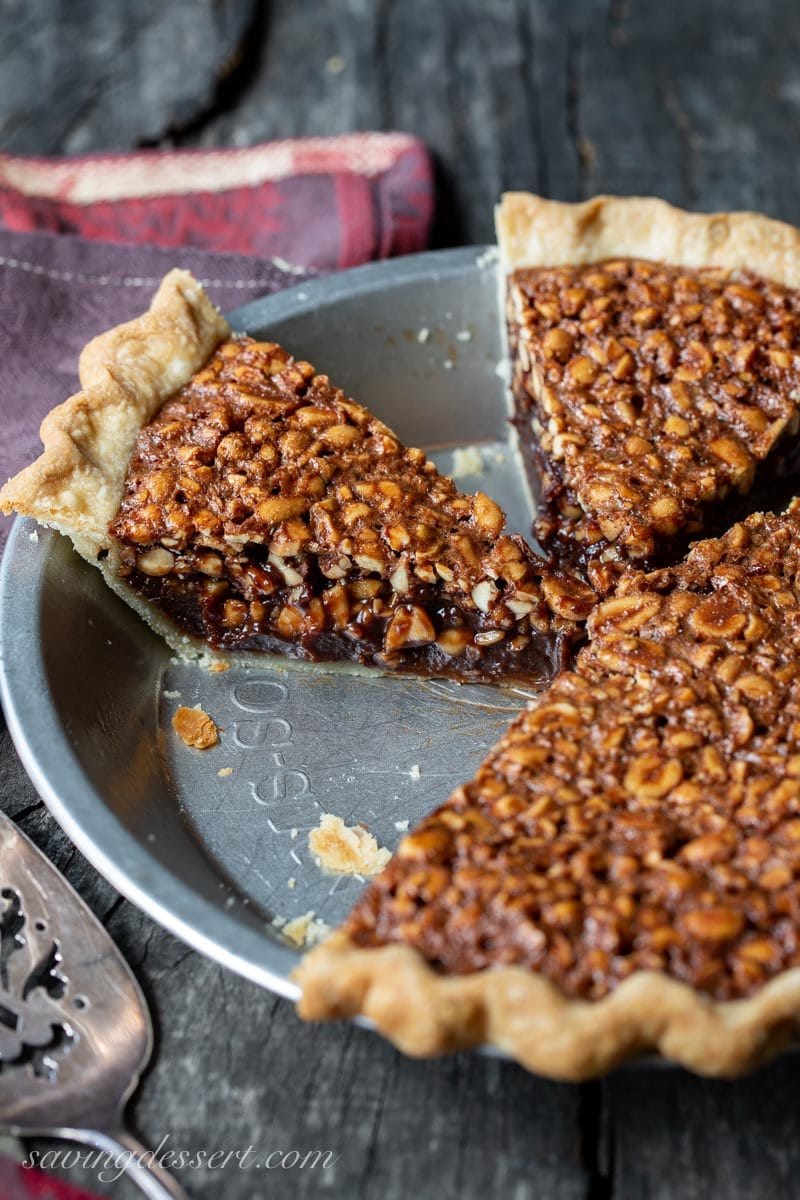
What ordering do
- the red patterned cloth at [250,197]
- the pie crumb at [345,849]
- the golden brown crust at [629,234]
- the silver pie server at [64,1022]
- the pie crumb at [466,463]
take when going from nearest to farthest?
the silver pie server at [64,1022], the pie crumb at [345,849], the golden brown crust at [629,234], the pie crumb at [466,463], the red patterned cloth at [250,197]

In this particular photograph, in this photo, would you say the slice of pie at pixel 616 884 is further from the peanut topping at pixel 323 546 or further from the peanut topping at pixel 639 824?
the peanut topping at pixel 323 546

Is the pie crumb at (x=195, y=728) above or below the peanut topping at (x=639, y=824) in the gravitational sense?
below

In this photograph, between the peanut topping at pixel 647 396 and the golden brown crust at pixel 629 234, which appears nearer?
the peanut topping at pixel 647 396

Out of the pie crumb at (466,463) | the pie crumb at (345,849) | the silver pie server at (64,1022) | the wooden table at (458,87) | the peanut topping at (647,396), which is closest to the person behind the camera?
the silver pie server at (64,1022)

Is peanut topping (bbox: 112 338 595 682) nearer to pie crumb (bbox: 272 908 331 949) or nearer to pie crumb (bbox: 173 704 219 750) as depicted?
pie crumb (bbox: 173 704 219 750)

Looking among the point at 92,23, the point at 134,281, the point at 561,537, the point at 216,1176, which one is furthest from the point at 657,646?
the point at 92,23

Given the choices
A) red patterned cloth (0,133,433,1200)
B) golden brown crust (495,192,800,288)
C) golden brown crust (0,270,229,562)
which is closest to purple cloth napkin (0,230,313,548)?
red patterned cloth (0,133,433,1200)

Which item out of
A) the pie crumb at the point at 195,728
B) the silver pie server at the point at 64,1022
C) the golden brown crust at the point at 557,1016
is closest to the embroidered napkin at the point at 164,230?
the pie crumb at the point at 195,728

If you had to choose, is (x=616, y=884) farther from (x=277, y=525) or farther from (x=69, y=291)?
(x=69, y=291)
